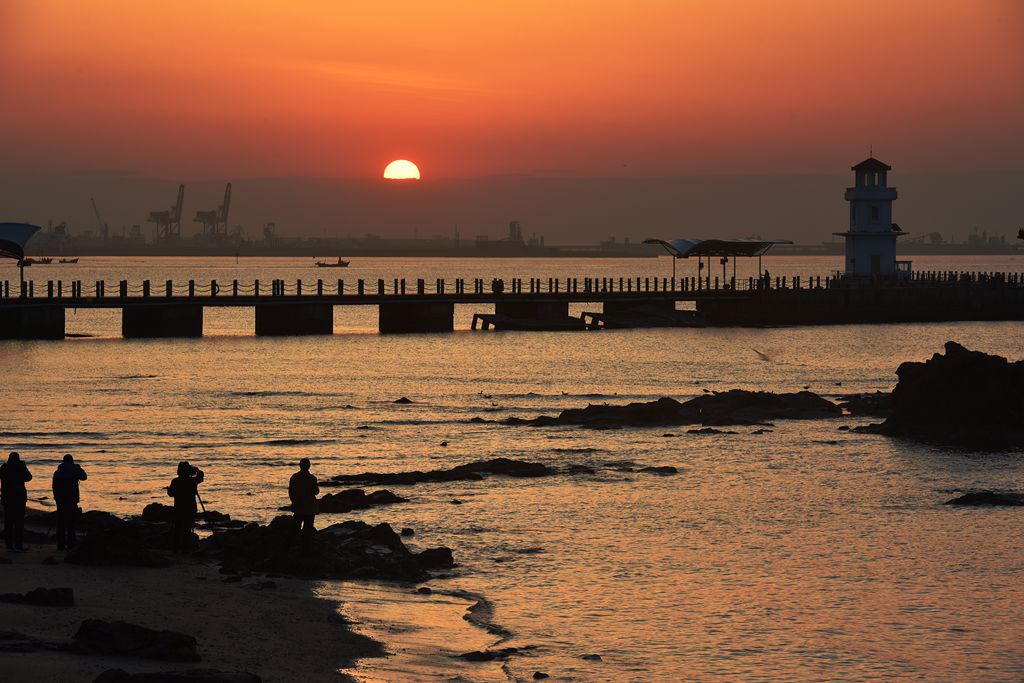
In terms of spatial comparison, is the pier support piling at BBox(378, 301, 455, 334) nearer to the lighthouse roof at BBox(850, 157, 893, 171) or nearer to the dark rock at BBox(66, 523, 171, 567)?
the lighthouse roof at BBox(850, 157, 893, 171)

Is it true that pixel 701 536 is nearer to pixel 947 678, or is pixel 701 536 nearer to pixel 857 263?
pixel 947 678

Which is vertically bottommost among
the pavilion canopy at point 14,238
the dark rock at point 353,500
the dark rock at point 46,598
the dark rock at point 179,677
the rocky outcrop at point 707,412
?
the dark rock at point 353,500

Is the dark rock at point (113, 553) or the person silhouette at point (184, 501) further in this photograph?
the person silhouette at point (184, 501)

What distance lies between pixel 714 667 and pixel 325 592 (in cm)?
658

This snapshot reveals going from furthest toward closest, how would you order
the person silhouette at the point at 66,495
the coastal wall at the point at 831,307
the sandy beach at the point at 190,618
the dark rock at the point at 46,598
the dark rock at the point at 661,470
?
1. the coastal wall at the point at 831,307
2. the dark rock at the point at 661,470
3. the person silhouette at the point at 66,495
4. the dark rock at the point at 46,598
5. the sandy beach at the point at 190,618

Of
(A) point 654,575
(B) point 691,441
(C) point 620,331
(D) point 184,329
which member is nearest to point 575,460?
(B) point 691,441

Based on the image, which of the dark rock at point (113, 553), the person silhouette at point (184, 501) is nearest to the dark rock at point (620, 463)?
the person silhouette at point (184, 501)

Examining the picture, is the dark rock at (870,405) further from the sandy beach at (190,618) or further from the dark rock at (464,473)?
the sandy beach at (190,618)

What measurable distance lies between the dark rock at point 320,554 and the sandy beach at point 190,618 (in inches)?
21.1

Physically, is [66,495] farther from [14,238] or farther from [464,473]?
[14,238]

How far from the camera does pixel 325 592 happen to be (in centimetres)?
2309

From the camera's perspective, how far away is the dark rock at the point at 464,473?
35.0 meters

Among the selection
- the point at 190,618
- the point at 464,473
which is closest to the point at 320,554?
the point at 190,618

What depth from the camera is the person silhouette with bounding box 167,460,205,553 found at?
23.5 metres
